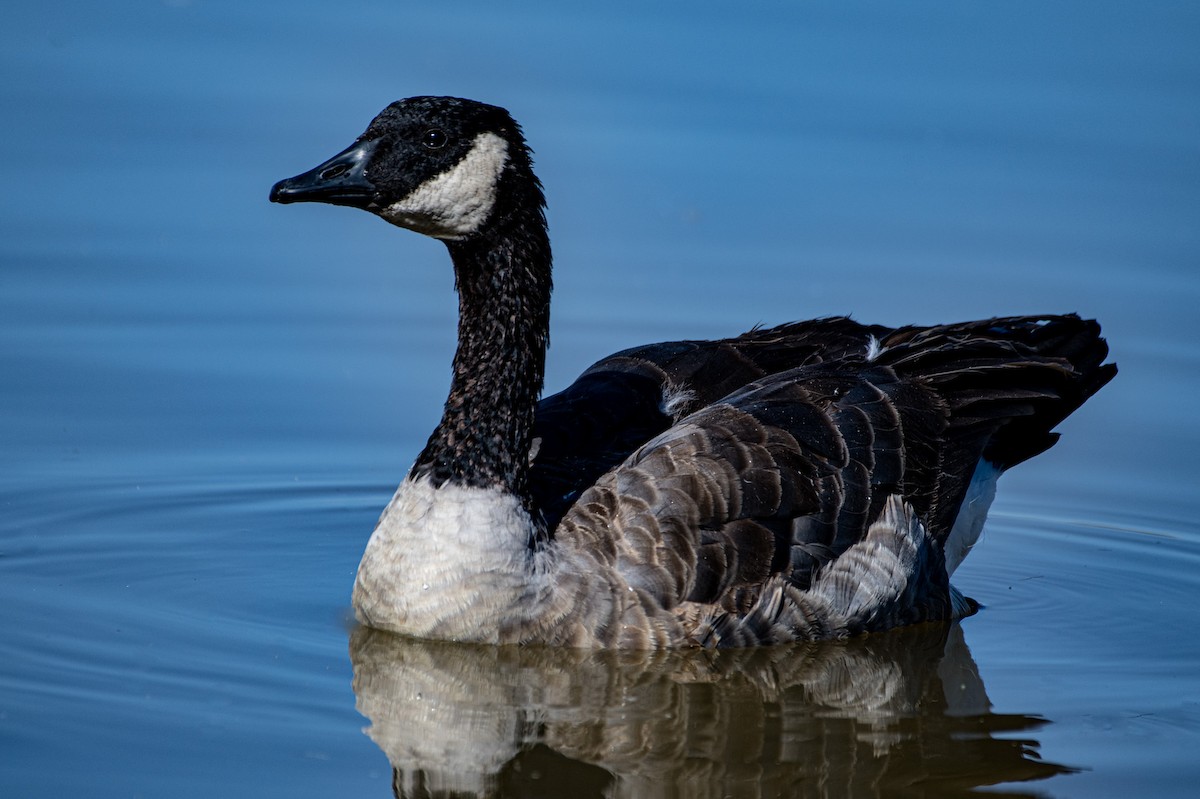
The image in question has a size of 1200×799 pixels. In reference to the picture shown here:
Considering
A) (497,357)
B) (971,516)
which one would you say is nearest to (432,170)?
(497,357)

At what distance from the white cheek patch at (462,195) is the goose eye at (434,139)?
0.45ft

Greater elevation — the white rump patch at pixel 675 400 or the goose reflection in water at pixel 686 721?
the white rump patch at pixel 675 400

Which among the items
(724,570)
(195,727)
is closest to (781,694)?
(724,570)

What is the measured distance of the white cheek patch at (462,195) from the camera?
31.8 feet

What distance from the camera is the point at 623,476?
32.4 feet

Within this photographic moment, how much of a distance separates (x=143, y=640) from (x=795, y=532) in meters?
3.45

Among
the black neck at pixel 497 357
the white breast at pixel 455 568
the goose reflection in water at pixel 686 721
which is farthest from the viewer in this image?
the black neck at pixel 497 357

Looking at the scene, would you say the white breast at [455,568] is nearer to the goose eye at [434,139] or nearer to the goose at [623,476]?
the goose at [623,476]

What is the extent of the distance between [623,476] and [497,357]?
0.96 meters

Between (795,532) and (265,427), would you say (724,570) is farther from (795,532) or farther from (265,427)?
(265,427)

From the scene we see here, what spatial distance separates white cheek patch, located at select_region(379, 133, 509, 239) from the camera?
9.68 metres

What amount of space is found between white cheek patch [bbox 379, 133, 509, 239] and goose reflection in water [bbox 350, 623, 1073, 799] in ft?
7.29

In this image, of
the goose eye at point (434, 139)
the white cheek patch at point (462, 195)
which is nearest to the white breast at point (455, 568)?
the white cheek patch at point (462, 195)

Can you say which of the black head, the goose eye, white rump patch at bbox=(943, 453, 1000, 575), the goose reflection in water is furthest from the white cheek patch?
white rump patch at bbox=(943, 453, 1000, 575)
